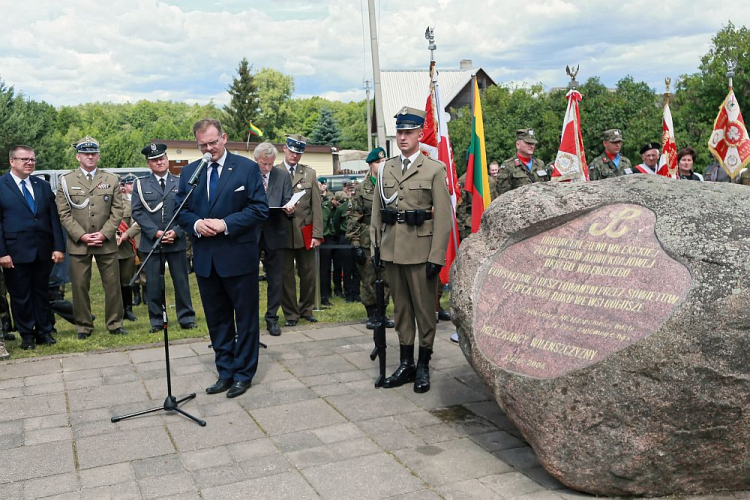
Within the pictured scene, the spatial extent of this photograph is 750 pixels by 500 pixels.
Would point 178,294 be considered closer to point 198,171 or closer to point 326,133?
point 198,171

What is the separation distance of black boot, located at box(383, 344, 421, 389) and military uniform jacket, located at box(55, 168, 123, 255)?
3.86 metres

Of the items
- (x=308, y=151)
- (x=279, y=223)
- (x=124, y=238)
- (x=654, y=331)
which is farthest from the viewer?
(x=308, y=151)

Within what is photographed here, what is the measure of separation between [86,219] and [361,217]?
303 centimetres

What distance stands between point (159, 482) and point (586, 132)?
702 inches

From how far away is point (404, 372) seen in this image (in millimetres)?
5785

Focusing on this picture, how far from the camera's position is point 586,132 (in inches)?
776

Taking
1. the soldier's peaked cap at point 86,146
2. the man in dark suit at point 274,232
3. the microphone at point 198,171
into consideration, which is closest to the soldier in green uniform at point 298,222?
the man in dark suit at point 274,232

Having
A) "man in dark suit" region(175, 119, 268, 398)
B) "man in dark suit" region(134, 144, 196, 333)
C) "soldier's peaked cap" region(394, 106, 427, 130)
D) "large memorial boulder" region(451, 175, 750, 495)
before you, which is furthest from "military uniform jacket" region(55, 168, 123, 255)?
"large memorial boulder" region(451, 175, 750, 495)

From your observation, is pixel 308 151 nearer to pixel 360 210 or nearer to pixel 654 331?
pixel 360 210

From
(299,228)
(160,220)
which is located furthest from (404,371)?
(160,220)

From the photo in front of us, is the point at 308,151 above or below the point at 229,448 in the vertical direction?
above

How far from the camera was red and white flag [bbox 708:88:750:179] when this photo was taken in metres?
9.94

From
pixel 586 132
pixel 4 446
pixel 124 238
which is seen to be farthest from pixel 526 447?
pixel 586 132

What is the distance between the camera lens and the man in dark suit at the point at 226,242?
5.48 meters
